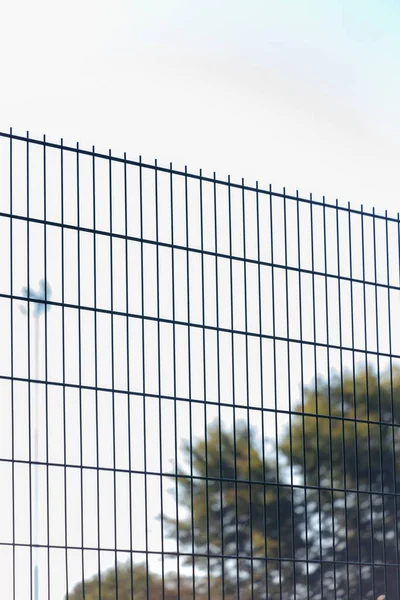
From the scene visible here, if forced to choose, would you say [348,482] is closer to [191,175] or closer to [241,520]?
[241,520]

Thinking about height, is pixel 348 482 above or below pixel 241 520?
above

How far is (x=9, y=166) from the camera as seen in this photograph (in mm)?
9688

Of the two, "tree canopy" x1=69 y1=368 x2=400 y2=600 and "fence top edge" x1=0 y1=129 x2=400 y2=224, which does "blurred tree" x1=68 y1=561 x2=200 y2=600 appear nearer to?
"tree canopy" x1=69 y1=368 x2=400 y2=600

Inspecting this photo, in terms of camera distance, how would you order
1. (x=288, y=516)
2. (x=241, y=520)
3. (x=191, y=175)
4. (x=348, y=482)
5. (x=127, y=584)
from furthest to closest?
(x=241, y=520)
(x=288, y=516)
(x=348, y=482)
(x=127, y=584)
(x=191, y=175)

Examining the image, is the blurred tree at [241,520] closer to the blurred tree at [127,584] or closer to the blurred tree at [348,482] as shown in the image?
the blurred tree at [348,482]

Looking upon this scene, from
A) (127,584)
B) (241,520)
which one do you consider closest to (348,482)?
(241,520)

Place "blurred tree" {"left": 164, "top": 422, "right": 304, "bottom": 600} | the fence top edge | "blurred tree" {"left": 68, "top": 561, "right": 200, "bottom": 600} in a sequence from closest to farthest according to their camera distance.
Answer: the fence top edge < "blurred tree" {"left": 68, "top": 561, "right": 200, "bottom": 600} < "blurred tree" {"left": 164, "top": 422, "right": 304, "bottom": 600}

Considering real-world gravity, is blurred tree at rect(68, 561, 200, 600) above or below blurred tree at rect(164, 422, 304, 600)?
below

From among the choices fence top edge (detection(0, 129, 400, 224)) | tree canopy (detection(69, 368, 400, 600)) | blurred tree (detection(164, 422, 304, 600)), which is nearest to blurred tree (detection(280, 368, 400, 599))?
tree canopy (detection(69, 368, 400, 600))

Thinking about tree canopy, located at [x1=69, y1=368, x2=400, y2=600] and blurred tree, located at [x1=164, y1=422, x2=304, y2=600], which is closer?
tree canopy, located at [x1=69, y1=368, x2=400, y2=600]

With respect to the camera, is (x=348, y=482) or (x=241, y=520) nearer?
(x=348, y=482)

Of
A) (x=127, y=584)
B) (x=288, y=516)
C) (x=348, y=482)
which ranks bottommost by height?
(x=127, y=584)

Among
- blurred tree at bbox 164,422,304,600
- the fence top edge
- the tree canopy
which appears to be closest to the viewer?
the fence top edge

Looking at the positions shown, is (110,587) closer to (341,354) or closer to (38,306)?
(341,354)
